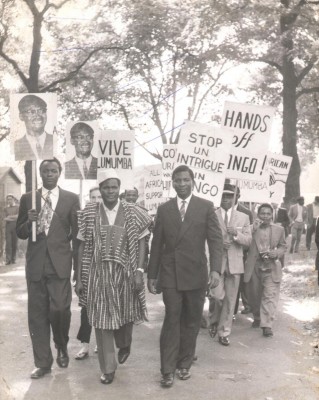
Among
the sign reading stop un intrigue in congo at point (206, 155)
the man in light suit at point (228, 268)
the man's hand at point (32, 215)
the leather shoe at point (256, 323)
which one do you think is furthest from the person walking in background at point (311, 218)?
the man's hand at point (32, 215)

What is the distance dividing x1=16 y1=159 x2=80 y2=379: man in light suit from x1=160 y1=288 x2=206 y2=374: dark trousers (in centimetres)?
100

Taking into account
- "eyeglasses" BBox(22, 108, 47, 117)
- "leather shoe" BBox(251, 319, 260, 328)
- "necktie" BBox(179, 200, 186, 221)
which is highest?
"eyeglasses" BBox(22, 108, 47, 117)

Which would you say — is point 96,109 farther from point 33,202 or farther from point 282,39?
point 33,202

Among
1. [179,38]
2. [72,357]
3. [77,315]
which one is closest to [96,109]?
[179,38]

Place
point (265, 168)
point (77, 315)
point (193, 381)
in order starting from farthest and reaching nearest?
point (77, 315)
point (265, 168)
point (193, 381)

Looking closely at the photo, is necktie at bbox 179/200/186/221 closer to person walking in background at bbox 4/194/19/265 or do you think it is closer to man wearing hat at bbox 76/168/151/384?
man wearing hat at bbox 76/168/151/384

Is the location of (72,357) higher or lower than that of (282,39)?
lower

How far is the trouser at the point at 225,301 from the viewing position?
7965 mm

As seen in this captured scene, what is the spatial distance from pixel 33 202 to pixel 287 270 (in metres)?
9.95

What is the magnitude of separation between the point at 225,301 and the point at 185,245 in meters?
2.07

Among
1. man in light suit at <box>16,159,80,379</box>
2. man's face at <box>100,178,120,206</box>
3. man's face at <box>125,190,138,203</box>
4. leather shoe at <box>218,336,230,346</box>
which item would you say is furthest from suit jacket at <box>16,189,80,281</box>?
man's face at <box>125,190,138,203</box>

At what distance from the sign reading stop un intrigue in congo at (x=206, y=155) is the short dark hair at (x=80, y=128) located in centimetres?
273

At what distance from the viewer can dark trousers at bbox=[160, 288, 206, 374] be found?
6.18 metres

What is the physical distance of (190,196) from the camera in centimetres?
646
